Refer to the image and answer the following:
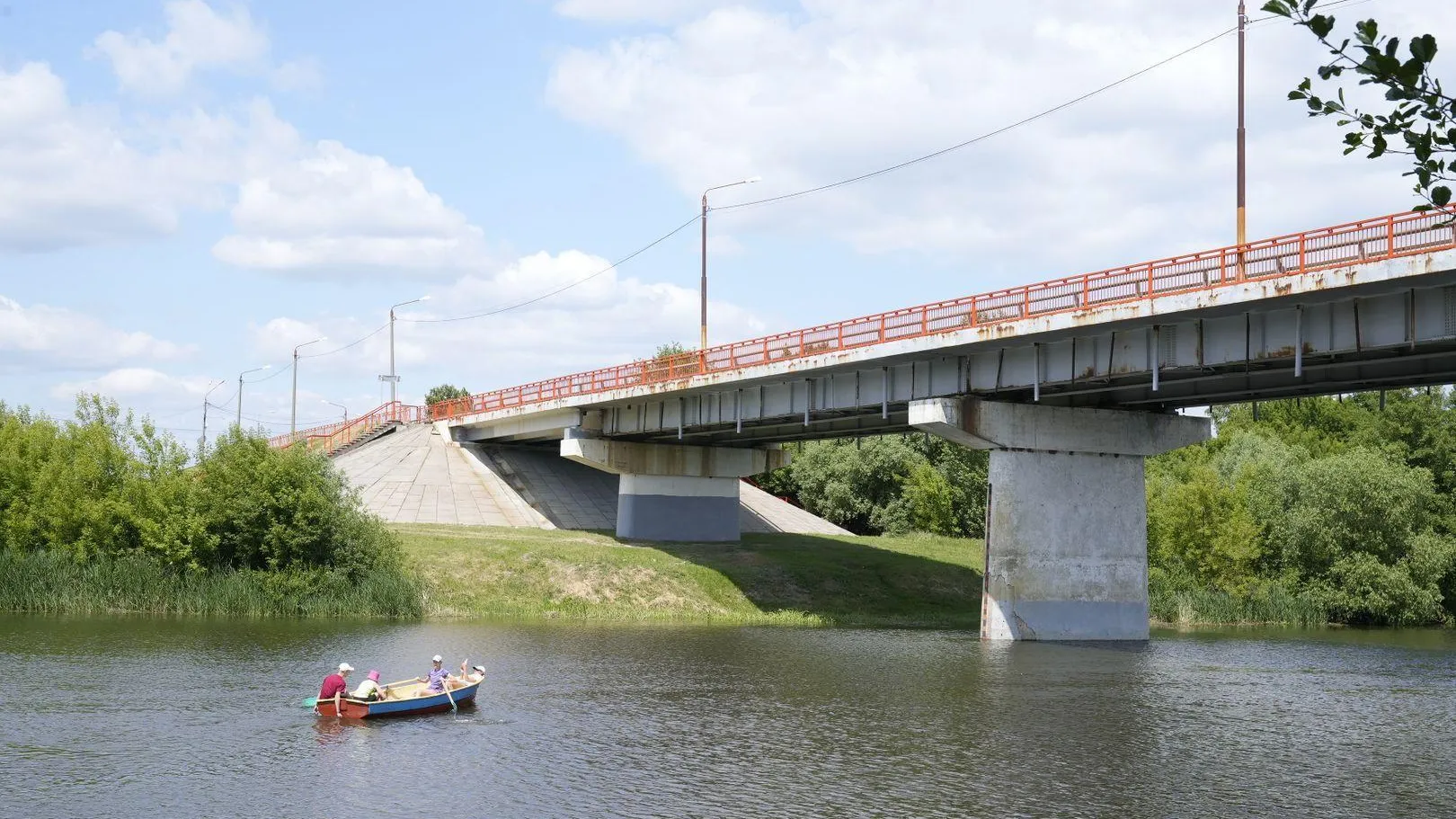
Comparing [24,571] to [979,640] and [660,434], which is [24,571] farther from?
[979,640]

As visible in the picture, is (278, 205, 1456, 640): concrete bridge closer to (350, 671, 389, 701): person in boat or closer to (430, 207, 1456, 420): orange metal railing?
(430, 207, 1456, 420): orange metal railing

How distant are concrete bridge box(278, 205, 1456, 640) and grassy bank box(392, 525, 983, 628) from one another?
22.1ft

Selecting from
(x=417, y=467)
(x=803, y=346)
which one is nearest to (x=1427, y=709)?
(x=803, y=346)

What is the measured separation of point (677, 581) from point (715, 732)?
33.4 metres

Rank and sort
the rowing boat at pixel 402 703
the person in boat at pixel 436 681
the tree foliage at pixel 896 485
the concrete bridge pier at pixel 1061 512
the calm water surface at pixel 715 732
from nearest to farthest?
the calm water surface at pixel 715 732 → the rowing boat at pixel 402 703 → the person in boat at pixel 436 681 → the concrete bridge pier at pixel 1061 512 → the tree foliage at pixel 896 485

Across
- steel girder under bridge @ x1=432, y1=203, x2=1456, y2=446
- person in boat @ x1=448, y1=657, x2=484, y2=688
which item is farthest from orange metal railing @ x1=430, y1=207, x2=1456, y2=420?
person in boat @ x1=448, y1=657, x2=484, y2=688

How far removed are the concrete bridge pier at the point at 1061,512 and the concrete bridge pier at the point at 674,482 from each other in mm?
26581

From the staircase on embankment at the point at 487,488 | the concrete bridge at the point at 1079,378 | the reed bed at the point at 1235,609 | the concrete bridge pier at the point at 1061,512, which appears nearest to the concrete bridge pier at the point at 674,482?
the concrete bridge at the point at 1079,378

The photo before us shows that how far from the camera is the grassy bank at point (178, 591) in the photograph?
5203cm

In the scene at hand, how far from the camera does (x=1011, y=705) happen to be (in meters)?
33.4

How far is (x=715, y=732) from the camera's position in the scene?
29.2 m

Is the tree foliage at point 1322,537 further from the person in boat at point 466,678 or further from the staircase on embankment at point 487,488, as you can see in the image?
the person in boat at point 466,678

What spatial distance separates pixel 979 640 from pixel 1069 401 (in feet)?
32.9

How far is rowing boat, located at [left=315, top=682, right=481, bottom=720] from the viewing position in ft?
100
